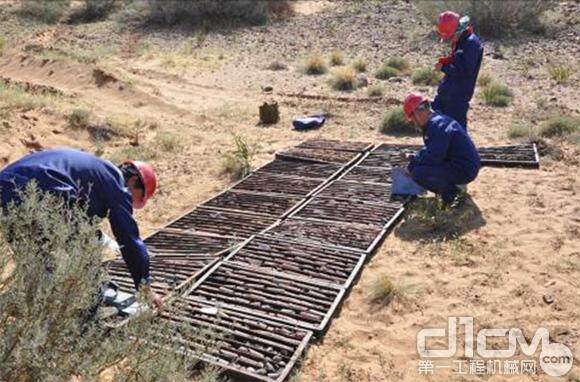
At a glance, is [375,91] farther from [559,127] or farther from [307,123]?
[559,127]

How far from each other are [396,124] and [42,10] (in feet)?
45.3

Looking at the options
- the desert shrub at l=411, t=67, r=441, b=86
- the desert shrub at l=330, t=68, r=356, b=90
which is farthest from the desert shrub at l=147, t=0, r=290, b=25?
the desert shrub at l=411, t=67, r=441, b=86

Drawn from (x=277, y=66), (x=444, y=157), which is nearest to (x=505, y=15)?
(x=277, y=66)

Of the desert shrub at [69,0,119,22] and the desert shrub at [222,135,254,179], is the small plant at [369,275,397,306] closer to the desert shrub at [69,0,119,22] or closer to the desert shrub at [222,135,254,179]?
the desert shrub at [222,135,254,179]

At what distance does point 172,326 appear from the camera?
438 cm

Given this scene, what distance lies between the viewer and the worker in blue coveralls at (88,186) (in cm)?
376

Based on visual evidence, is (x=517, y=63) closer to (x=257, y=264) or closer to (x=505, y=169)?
(x=505, y=169)

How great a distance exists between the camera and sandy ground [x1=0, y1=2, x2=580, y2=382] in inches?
195

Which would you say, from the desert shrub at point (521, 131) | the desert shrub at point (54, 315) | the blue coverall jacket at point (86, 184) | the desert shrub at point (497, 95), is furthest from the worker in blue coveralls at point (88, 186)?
the desert shrub at point (497, 95)

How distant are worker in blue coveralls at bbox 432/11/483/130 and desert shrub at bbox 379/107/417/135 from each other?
88.6 inches

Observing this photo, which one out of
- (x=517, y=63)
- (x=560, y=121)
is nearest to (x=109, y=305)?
(x=560, y=121)

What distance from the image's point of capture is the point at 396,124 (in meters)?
9.87

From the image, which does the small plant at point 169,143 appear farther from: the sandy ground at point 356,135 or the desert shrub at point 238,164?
the desert shrub at point 238,164

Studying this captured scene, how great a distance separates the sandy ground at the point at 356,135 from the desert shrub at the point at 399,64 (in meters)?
0.37
